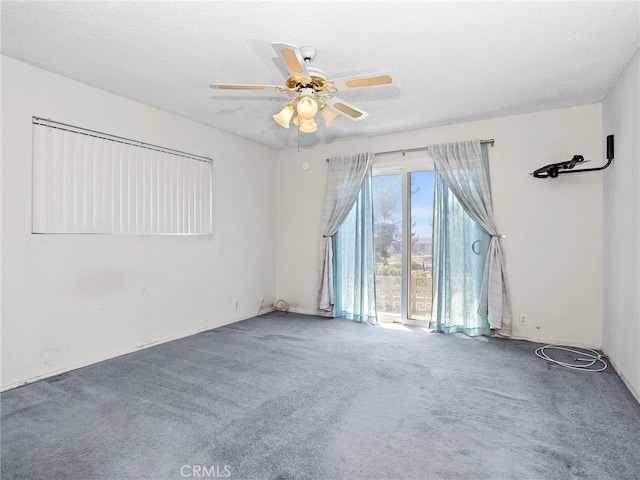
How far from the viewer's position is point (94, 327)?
3289mm

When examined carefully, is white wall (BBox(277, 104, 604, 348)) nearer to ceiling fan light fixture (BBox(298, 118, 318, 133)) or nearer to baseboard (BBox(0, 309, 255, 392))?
ceiling fan light fixture (BBox(298, 118, 318, 133))

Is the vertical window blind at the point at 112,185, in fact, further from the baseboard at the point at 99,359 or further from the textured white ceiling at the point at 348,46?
the baseboard at the point at 99,359

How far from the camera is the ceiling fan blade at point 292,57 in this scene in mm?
1894

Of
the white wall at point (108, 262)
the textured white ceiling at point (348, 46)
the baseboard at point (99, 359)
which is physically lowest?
the baseboard at point (99, 359)

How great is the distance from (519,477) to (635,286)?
1833 millimetres

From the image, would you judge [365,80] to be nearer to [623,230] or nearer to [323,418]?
[323,418]

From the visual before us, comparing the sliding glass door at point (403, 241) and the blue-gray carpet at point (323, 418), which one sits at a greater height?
the sliding glass door at point (403, 241)

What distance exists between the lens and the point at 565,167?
3568 mm

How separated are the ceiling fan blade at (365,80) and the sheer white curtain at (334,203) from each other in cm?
254

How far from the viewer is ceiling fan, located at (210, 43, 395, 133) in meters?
2.14

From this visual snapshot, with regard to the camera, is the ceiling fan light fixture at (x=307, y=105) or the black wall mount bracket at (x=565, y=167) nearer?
the ceiling fan light fixture at (x=307, y=105)

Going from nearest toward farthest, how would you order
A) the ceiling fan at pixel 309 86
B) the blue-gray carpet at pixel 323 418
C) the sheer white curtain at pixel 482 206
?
the blue-gray carpet at pixel 323 418 → the ceiling fan at pixel 309 86 → the sheer white curtain at pixel 482 206

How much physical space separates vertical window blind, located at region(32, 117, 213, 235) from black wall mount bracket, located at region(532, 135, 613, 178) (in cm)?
384

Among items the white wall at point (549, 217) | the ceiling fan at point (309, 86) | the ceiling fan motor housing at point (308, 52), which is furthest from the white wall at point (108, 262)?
the white wall at point (549, 217)
